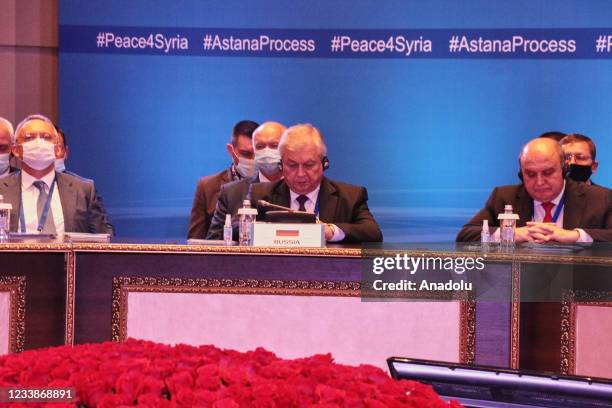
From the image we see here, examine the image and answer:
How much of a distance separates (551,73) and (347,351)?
360 centimetres

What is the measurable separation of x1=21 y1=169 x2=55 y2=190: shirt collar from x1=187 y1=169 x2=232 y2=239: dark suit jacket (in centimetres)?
106

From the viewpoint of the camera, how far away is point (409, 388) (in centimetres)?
105

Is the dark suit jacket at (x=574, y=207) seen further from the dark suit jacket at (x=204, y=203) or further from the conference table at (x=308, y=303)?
the dark suit jacket at (x=204, y=203)

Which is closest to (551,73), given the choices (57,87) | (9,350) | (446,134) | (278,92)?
(446,134)

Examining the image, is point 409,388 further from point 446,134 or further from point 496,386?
point 446,134

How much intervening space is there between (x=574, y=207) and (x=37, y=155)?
2678 millimetres

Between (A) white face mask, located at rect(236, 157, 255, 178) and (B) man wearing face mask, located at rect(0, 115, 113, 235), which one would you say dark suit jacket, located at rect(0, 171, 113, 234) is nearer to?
(B) man wearing face mask, located at rect(0, 115, 113, 235)

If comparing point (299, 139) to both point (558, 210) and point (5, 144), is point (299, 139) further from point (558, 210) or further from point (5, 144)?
point (5, 144)

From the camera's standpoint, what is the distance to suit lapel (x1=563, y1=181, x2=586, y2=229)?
181 inches

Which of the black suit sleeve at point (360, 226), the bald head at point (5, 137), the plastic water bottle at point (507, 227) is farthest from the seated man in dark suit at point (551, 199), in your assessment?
the bald head at point (5, 137)

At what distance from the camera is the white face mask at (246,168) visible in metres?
6.23

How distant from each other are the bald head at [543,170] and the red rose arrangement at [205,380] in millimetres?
3620

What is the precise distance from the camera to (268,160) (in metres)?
5.59

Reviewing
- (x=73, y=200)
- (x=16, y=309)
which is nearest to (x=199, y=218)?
(x=73, y=200)
